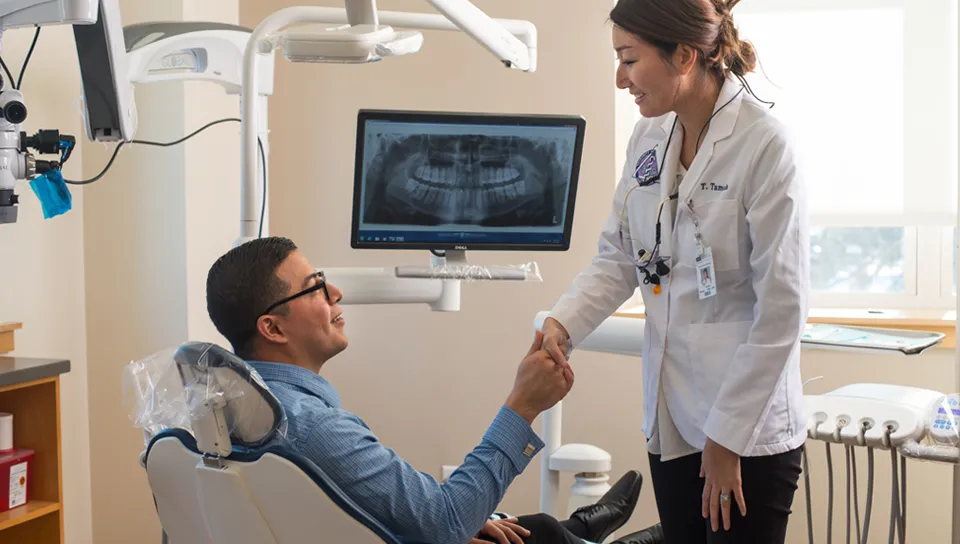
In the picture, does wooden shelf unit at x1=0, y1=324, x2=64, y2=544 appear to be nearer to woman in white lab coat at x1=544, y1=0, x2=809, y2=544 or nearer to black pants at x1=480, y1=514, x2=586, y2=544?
black pants at x1=480, y1=514, x2=586, y2=544

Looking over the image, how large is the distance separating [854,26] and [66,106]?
244 centimetres

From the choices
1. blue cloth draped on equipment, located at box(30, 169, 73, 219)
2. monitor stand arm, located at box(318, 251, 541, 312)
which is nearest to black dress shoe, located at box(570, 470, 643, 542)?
monitor stand arm, located at box(318, 251, 541, 312)

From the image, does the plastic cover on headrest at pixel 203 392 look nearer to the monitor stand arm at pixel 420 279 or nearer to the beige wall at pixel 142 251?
the monitor stand arm at pixel 420 279

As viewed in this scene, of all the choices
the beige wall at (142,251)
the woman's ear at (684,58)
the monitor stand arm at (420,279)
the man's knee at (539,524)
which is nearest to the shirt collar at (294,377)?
the man's knee at (539,524)

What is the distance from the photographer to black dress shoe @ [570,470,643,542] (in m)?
2.37

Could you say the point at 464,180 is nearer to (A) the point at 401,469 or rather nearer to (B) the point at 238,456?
(A) the point at 401,469

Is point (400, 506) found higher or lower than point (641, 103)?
lower

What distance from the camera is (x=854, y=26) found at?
3203 millimetres

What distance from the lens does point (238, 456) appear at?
4.27 feet

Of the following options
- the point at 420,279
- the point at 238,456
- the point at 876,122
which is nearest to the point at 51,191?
the point at 420,279

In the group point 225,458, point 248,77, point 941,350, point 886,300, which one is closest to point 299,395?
point 225,458

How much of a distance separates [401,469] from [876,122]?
2.41 meters

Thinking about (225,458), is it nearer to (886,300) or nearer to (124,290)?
(124,290)

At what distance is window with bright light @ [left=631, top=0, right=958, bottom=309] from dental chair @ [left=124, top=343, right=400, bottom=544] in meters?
2.30
